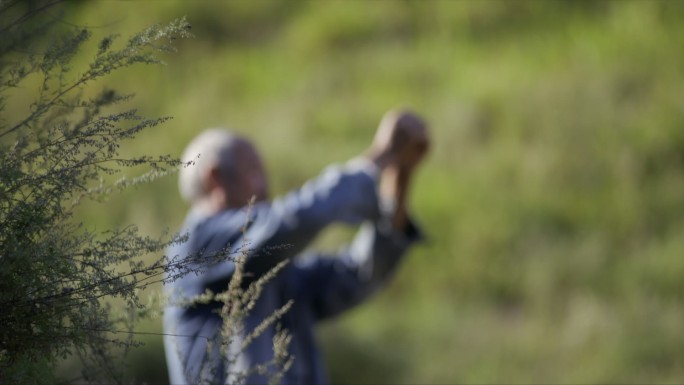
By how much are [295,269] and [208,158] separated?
→ 518 millimetres

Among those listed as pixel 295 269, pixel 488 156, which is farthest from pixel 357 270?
pixel 488 156

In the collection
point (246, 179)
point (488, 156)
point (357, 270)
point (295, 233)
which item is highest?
point (246, 179)

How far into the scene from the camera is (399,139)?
318 cm

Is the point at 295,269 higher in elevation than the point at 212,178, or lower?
lower

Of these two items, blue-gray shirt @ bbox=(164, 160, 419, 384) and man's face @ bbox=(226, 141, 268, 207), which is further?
man's face @ bbox=(226, 141, 268, 207)

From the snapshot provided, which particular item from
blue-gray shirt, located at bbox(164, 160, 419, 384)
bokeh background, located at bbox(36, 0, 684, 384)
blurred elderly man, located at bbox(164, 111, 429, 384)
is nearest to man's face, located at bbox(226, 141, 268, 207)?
blurred elderly man, located at bbox(164, 111, 429, 384)

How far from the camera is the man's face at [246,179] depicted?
119 inches

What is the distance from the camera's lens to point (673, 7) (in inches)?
318

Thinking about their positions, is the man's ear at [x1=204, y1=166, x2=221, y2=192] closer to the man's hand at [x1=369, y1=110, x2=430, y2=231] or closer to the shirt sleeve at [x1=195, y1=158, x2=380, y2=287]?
the shirt sleeve at [x1=195, y1=158, x2=380, y2=287]

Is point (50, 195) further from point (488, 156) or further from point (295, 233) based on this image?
point (488, 156)

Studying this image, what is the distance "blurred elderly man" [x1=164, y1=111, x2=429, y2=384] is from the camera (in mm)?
2756

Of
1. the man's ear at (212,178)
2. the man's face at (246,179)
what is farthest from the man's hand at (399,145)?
the man's ear at (212,178)

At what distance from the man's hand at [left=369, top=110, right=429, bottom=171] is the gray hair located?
413 mm

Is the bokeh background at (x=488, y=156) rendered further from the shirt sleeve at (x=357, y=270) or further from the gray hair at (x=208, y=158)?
the gray hair at (x=208, y=158)
